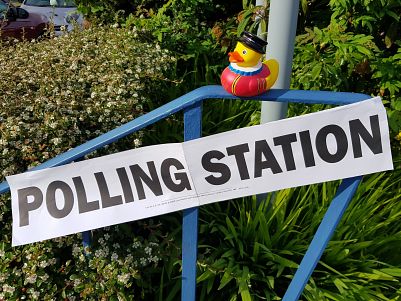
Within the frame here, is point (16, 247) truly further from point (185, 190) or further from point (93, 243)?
point (185, 190)

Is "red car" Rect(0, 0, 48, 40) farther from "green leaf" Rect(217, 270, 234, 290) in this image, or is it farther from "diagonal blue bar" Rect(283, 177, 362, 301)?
"diagonal blue bar" Rect(283, 177, 362, 301)

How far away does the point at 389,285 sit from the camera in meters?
2.17

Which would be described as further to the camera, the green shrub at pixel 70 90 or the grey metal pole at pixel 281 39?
the green shrub at pixel 70 90

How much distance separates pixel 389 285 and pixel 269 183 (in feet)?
3.42

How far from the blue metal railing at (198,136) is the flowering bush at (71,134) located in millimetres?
280

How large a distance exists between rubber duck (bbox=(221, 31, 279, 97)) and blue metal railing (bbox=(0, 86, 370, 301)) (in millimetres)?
37

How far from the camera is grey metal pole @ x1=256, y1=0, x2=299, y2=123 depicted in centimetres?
190

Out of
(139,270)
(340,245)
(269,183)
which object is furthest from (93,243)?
(340,245)

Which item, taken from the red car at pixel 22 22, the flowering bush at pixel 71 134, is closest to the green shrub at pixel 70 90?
the flowering bush at pixel 71 134

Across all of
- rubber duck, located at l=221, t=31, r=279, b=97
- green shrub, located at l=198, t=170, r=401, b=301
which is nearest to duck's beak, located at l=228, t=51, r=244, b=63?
rubber duck, located at l=221, t=31, r=279, b=97

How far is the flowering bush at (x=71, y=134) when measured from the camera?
5.95ft

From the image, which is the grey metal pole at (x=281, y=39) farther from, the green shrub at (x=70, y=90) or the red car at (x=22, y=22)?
the red car at (x=22, y=22)

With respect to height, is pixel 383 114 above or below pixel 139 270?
above

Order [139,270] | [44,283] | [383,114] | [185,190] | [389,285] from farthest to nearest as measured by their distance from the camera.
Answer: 1. [389,285]
2. [139,270]
3. [44,283]
4. [185,190]
5. [383,114]
